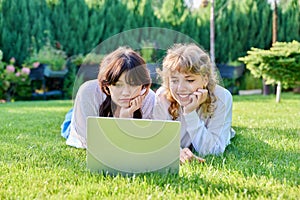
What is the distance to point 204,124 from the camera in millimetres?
2465

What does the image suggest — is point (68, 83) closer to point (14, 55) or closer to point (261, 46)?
point (14, 55)

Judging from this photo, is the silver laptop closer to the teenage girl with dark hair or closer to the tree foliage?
the teenage girl with dark hair

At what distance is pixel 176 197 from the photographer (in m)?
1.51

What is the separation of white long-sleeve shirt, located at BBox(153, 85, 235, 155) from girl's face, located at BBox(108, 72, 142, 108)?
0.73 feet

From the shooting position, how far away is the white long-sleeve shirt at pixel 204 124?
2340 millimetres

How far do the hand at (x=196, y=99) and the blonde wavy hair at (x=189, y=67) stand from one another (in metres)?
0.09

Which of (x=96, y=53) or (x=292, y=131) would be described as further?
(x=292, y=131)

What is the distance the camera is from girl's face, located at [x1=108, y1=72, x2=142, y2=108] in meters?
2.11

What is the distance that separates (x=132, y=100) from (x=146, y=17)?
7.76m

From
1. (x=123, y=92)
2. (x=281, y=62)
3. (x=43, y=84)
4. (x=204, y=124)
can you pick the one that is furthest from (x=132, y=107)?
(x=43, y=84)

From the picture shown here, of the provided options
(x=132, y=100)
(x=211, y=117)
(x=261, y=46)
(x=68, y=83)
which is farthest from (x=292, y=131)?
(x=261, y=46)

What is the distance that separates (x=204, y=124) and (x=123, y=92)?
1.87 ft

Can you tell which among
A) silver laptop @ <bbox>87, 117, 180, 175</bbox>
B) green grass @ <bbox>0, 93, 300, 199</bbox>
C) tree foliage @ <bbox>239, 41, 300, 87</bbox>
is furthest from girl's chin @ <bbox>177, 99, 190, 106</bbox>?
tree foliage @ <bbox>239, 41, 300, 87</bbox>

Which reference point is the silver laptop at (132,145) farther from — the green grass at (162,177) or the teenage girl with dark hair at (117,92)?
the teenage girl with dark hair at (117,92)
